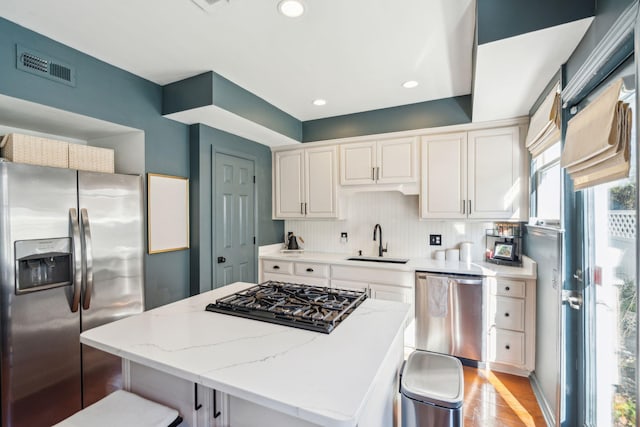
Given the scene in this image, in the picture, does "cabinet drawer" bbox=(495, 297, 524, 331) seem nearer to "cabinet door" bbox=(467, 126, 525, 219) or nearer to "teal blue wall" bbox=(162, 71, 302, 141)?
"cabinet door" bbox=(467, 126, 525, 219)

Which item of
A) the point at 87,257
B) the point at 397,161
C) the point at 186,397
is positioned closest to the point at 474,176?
the point at 397,161

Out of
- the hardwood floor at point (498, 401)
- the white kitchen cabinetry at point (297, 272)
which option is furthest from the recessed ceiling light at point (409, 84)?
the hardwood floor at point (498, 401)

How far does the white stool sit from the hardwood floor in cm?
192

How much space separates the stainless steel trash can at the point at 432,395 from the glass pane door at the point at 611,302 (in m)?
0.67

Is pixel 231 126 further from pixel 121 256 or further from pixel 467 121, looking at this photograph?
pixel 467 121

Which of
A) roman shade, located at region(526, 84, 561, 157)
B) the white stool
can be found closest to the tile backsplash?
roman shade, located at region(526, 84, 561, 157)

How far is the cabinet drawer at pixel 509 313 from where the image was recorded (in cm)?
247

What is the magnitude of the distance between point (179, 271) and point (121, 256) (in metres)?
0.66

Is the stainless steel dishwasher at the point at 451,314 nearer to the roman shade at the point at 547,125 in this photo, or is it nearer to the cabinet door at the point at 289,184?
the roman shade at the point at 547,125

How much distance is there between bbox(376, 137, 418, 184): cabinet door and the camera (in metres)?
3.06

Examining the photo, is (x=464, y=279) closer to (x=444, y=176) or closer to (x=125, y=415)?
(x=444, y=176)

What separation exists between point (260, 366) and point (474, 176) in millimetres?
2670

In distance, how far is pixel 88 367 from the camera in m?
1.93

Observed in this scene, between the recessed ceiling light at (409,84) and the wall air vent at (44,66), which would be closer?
the wall air vent at (44,66)
